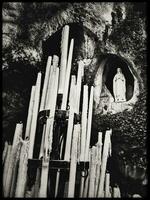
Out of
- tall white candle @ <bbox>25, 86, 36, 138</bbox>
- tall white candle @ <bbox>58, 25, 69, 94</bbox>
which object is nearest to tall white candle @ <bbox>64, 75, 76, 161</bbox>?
tall white candle @ <bbox>58, 25, 69, 94</bbox>

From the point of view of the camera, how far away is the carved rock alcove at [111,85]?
15.0 feet

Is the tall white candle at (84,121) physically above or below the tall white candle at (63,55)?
below

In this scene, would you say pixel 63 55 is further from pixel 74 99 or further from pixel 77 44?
pixel 74 99

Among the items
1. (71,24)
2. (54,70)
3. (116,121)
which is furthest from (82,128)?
(71,24)

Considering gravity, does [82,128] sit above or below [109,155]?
above

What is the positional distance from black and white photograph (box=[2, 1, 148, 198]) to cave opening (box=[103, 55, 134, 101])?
1 cm

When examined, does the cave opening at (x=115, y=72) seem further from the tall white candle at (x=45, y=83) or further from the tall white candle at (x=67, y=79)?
the tall white candle at (x=45, y=83)

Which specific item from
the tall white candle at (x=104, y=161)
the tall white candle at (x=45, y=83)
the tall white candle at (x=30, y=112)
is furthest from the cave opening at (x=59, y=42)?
the tall white candle at (x=104, y=161)

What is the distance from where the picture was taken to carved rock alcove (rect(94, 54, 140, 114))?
4.57 metres

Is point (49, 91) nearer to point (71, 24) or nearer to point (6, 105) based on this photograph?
point (6, 105)

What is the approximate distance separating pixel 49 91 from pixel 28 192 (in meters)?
1.37

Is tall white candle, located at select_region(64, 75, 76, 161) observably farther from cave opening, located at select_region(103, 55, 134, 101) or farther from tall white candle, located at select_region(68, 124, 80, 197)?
cave opening, located at select_region(103, 55, 134, 101)

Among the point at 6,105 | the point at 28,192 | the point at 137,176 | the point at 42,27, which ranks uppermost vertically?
the point at 42,27

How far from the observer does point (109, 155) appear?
4.36m
